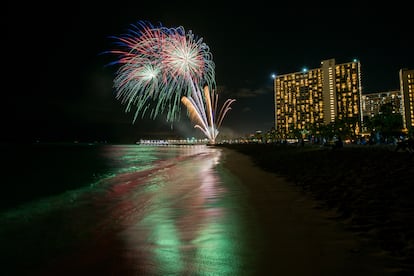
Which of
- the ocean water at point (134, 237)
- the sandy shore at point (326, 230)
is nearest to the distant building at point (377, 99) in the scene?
the sandy shore at point (326, 230)

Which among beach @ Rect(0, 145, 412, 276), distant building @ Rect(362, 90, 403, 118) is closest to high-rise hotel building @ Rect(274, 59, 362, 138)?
distant building @ Rect(362, 90, 403, 118)

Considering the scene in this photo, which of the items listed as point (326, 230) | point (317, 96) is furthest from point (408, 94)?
point (326, 230)

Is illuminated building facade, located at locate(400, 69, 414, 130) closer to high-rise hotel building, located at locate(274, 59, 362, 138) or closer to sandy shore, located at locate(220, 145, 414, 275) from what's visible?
high-rise hotel building, located at locate(274, 59, 362, 138)

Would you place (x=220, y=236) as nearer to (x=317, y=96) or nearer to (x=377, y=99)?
(x=317, y=96)

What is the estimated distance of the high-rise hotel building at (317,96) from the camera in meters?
162

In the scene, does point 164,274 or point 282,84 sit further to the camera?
point 282,84

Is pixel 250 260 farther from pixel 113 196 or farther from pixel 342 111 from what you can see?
pixel 342 111

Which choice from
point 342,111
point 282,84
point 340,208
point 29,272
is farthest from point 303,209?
point 282,84

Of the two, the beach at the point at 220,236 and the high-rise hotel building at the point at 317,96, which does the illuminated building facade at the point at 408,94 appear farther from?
the beach at the point at 220,236

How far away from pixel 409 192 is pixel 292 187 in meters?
5.57

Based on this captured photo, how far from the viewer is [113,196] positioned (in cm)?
1602

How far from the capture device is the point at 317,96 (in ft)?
584

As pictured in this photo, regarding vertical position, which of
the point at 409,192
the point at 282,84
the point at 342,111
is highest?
the point at 282,84

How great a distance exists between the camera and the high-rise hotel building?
532ft
